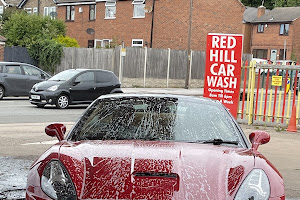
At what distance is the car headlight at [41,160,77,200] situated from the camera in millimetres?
4062

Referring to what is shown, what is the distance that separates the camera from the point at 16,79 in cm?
2450

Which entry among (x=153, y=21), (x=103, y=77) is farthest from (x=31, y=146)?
(x=153, y=21)

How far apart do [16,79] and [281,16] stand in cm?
5135

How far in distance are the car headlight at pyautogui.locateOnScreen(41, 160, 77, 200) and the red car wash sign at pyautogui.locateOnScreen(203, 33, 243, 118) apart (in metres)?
11.3

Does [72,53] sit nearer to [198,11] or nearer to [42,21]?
[42,21]

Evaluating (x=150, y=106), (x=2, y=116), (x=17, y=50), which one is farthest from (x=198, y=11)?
(x=150, y=106)

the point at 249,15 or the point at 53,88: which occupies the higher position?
the point at 249,15

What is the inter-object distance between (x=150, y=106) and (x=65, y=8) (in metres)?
48.5

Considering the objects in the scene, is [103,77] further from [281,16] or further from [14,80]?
[281,16]

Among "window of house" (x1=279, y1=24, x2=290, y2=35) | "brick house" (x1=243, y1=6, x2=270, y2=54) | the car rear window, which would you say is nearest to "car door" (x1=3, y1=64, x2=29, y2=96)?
the car rear window

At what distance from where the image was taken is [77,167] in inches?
167

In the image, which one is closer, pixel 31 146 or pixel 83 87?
pixel 31 146

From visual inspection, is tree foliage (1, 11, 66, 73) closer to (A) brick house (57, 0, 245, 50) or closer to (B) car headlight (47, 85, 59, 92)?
(A) brick house (57, 0, 245, 50)

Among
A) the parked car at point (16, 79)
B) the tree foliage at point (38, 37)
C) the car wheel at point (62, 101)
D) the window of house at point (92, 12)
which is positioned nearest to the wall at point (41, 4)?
the window of house at point (92, 12)
